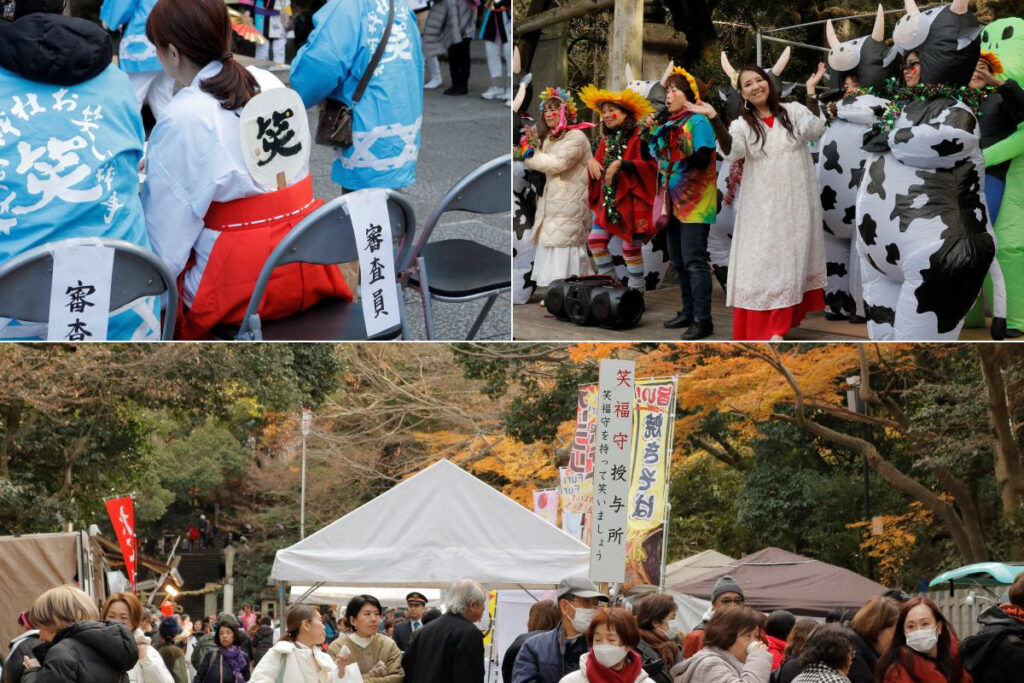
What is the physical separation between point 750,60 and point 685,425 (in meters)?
9.06

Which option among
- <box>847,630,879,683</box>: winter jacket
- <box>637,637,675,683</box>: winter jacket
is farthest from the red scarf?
<box>847,630,879,683</box>: winter jacket

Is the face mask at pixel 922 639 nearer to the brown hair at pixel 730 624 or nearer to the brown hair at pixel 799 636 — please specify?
the brown hair at pixel 799 636

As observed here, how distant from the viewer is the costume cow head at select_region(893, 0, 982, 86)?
15.4ft

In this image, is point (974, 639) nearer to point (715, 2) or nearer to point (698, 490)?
point (715, 2)

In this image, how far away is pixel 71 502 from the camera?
12516mm

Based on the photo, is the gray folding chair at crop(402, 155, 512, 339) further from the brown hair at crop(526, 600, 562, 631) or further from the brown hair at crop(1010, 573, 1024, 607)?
the brown hair at crop(1010, 573, 1024, 607)

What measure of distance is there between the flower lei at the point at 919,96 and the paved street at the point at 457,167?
1.72m

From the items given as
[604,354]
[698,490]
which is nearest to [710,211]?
[604,354]

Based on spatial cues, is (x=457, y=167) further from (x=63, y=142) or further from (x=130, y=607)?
(x=130, y=607)

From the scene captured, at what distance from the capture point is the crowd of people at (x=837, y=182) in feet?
16.2

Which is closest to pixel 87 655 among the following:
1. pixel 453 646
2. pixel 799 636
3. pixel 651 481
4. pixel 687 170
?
pixel 453 646

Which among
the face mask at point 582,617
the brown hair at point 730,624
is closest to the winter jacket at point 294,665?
→ the face mask at point 582,617

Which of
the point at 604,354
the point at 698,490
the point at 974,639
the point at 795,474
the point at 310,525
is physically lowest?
the point at 310,525

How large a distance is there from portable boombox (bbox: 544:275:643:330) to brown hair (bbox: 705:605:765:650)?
2.49m
